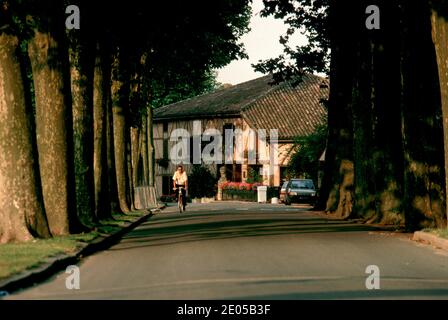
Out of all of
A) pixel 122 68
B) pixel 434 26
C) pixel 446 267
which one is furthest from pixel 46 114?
pixel 122 68

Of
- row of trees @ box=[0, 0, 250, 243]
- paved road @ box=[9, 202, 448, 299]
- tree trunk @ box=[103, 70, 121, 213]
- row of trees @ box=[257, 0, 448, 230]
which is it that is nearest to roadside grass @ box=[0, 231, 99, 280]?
paved road @ box=[9, 202, 448, 299]

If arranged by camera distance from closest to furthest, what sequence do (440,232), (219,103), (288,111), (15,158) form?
(15,158) < (440,232) < (288,111) < (219,103)

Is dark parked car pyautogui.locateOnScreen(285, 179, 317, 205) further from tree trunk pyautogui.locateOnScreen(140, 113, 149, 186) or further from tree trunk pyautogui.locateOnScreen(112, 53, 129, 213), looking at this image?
tree trunk pyautogui.locateOnScreen(112, 53, 129, 213)

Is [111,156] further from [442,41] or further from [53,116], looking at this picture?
[442,41]

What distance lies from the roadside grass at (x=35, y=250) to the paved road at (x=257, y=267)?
502 millimetres

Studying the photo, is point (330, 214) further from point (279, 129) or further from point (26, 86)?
point (279, 129)

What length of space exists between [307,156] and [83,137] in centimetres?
4590

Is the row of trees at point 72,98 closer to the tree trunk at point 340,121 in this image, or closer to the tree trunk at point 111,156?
the tree trunk at point 111,156

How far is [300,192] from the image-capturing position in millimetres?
63656

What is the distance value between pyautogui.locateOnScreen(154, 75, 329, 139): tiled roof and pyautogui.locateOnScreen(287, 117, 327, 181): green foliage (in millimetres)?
6725

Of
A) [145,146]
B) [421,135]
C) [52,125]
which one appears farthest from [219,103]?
[52,125]

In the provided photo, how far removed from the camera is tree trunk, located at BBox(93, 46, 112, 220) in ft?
103

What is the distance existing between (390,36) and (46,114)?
12.1m

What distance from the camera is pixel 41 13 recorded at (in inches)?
771
